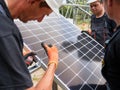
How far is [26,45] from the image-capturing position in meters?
3.12

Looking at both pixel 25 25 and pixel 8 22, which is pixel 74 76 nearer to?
pixel 25 25

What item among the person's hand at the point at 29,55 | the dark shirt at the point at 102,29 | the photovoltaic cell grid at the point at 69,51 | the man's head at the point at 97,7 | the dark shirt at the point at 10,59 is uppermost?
the dark shirt at the point at 10,59

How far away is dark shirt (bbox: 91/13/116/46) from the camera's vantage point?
5.76m

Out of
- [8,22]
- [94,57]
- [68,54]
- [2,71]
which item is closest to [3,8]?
[8,22]

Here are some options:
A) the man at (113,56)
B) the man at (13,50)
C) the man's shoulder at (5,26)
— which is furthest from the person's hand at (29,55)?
the man's shoulder at (5,26)

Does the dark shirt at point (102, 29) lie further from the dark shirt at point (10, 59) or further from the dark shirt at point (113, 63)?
the dark shirt at point (10, 59)

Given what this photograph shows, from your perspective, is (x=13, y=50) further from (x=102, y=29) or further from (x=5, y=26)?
(x=102, y=29)

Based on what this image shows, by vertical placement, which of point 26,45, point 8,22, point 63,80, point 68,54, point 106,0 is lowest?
point 68,54

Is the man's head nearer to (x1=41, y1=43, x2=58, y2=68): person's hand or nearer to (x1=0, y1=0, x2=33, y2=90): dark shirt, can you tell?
(x1=41, y1=43, x2=58, y2=68): person's hand

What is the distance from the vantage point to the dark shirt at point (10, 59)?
1841 mm

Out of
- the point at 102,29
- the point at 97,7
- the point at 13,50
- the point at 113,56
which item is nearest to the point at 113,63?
the point at 113,56

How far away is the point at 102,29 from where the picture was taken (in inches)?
230

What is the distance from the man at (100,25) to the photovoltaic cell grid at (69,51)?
3.97 ft

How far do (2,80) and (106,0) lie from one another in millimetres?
1440
